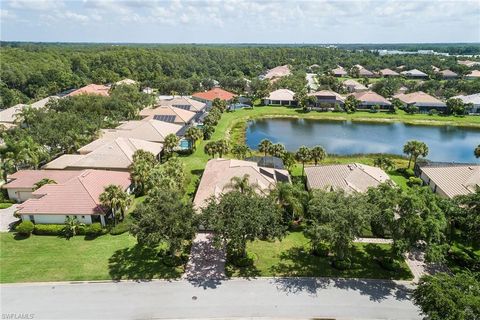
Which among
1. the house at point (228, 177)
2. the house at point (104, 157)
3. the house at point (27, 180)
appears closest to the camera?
the house at point (228, 177)

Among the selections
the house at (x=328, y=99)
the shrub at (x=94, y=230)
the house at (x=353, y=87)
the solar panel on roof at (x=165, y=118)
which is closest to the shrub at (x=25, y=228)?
the shrub at (x=94, y=230)

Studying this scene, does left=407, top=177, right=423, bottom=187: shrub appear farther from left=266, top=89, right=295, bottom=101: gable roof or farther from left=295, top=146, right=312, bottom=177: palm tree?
left=266, top=89, right=295, bottom=101: gable roof

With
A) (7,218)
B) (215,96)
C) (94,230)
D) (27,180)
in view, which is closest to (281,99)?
(215,96)

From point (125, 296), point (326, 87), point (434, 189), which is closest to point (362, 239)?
point (434, 189)

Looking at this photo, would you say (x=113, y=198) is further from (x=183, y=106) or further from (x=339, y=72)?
(x=339, y=72)

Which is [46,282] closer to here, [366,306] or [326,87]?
[366,306]

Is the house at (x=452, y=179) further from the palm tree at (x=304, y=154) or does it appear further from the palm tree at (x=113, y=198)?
the palm tree at (x=113, y=198)
